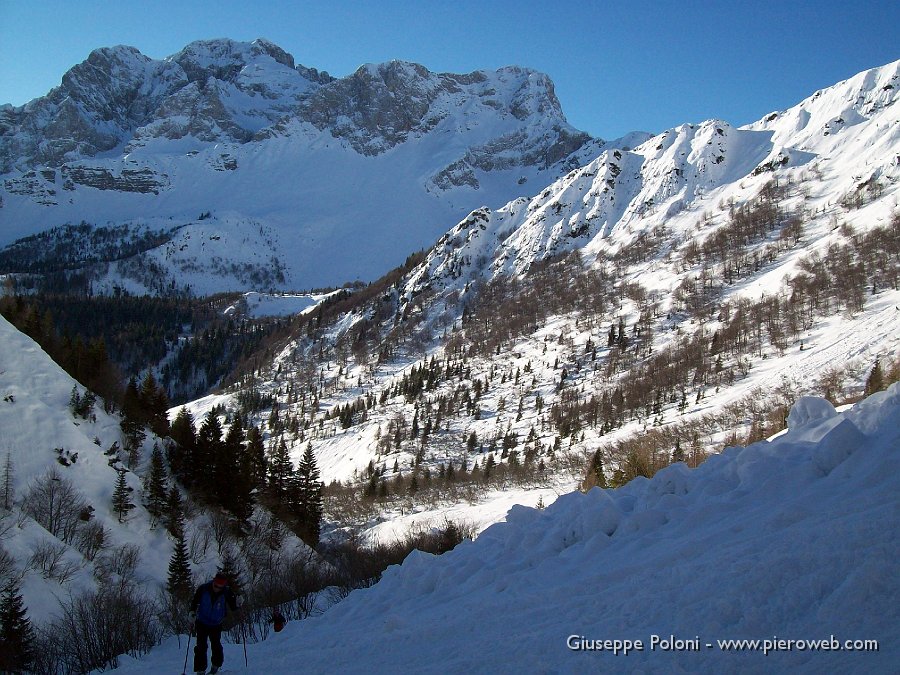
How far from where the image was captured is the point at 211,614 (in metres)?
10.5

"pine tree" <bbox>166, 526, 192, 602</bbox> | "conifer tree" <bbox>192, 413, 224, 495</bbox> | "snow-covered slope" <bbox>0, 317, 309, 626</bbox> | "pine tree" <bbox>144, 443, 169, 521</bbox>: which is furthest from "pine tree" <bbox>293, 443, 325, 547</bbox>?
"pine tree" <bbox>166, 526, 192, 602</bbox>

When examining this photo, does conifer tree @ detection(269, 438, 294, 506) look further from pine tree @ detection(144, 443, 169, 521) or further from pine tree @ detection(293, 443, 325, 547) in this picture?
pine tree @ detection(144, 443, 169, 521)

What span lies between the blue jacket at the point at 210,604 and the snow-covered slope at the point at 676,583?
4.12 ft

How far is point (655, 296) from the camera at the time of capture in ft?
465

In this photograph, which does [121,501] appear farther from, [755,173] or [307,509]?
[755,173]

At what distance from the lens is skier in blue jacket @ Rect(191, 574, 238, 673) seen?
33.9 ft

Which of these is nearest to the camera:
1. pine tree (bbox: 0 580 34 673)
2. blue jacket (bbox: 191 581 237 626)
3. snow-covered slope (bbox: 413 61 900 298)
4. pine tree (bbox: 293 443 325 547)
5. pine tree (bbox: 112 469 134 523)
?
blue jacket (bbox: 191 581 237 626)

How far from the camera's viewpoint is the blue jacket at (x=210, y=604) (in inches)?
414

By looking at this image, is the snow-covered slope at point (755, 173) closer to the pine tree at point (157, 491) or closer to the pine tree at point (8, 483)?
the pine tree at point (157, 491)

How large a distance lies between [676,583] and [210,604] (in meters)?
8.97

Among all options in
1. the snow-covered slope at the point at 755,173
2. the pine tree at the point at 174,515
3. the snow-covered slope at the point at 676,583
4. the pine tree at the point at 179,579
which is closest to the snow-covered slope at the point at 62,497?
the pine tree at the point at 174,515

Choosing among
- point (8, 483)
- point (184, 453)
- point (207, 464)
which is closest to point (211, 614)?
point (8, 483)

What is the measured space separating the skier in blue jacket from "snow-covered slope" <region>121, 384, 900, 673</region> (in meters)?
0.81

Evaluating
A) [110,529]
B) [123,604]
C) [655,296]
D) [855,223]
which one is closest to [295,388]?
[655,296]
